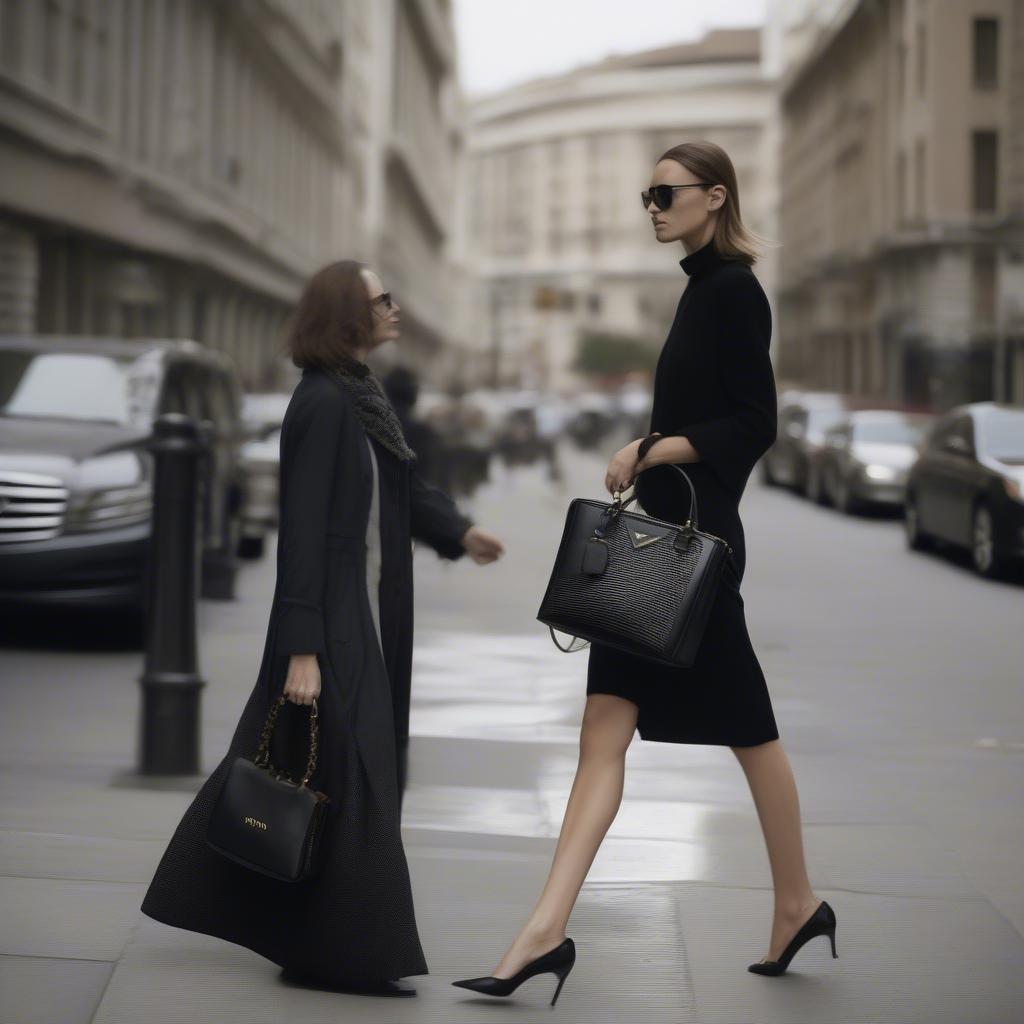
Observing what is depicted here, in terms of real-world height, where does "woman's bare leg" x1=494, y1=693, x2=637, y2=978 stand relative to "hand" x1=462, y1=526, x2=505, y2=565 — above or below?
below

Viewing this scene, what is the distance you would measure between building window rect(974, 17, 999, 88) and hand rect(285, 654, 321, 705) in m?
51.0

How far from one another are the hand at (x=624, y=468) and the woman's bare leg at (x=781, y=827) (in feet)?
2.09

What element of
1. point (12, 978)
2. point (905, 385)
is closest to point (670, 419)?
point (12, 978)

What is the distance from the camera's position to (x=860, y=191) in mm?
64500

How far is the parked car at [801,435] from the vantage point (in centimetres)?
3100

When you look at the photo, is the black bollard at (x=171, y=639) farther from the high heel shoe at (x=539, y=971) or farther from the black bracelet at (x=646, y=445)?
the black bracelet at (x=646, y=445)

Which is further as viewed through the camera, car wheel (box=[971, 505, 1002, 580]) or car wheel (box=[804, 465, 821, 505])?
car wheel (box=[804, 465, 821, 505])

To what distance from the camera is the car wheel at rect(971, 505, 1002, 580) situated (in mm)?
16516

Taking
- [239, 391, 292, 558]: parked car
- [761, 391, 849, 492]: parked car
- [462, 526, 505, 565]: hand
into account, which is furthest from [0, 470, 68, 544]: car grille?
[761, 391, 849, 492]: parked car

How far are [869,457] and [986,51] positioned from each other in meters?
30.1

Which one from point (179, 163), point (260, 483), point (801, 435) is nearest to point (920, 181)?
point (801, 435)

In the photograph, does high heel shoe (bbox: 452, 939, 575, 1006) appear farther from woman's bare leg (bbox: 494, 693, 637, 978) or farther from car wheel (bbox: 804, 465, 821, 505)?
car wheel (bbox: 804, 465, 821, 505)

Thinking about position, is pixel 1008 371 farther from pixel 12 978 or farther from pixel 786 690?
pixel 12 978

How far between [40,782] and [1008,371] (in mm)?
45321
